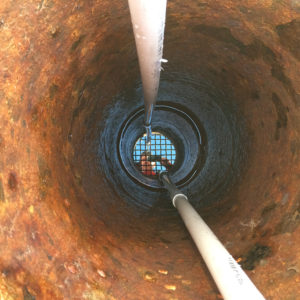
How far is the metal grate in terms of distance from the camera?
5.31 metres

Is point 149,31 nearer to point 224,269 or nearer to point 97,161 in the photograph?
point 224,269

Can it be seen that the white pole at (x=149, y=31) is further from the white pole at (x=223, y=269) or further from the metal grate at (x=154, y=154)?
the metal grate at (x=154, y=154)

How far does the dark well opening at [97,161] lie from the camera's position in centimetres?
170

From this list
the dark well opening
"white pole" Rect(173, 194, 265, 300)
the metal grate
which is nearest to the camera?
"white pole" Rect(173, 194, 265, 300)

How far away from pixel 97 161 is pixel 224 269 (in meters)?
2.24

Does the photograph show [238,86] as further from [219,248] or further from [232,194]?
[219,248]

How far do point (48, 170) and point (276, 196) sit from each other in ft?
5.52

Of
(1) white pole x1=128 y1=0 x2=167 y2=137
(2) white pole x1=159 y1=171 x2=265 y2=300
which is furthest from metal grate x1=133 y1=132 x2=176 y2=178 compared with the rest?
(2) white pole x1=159 y1=171 x2=265 y2=300

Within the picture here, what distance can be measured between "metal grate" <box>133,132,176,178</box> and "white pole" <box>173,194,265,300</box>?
336 centimetres

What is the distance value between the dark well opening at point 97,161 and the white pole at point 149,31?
19.1 inches

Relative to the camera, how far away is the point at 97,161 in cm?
338

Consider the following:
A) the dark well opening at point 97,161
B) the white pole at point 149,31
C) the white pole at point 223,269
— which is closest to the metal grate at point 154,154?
the dark well opening at point 97,161

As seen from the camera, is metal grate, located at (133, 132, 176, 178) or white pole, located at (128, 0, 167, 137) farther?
metal grate, located at (133, 132, 176, 178)

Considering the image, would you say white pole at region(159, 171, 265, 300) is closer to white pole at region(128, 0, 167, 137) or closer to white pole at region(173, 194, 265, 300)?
white pole at region(173, 194, 265, 300)
